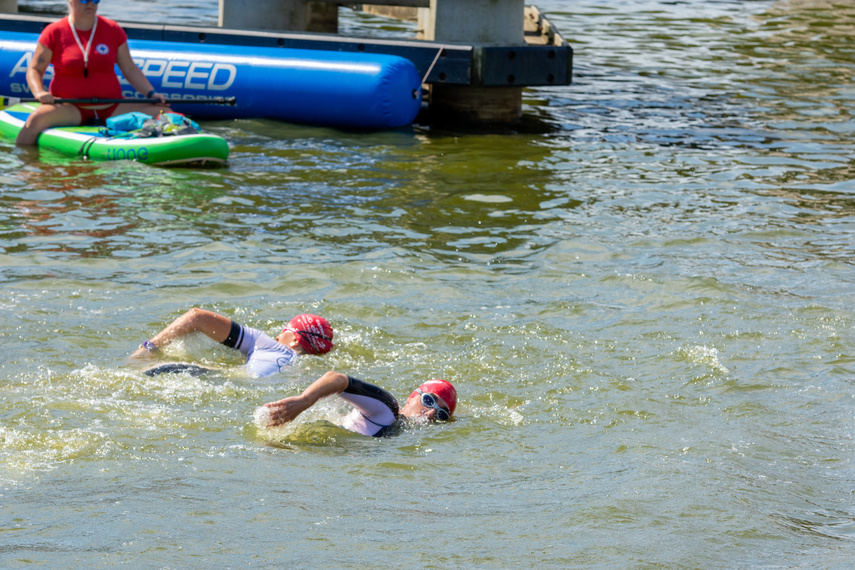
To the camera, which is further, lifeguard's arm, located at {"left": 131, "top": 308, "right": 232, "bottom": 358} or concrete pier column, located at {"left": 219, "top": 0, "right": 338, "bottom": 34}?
concrete pier column, located at {"left": 219, "top": 0, "right": 338, "bottom": 34}

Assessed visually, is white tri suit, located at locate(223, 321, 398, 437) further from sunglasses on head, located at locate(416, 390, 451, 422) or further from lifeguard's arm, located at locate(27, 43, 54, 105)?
lifeguard's arm, located at locate(27, 43, 54, 105)

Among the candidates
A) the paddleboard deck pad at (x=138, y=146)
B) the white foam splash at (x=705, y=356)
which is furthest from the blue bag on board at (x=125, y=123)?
the white foam splash at (x=705, y=356)

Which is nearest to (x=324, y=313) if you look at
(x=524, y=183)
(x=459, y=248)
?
(x=459, y=248)

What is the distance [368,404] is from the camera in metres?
5.81

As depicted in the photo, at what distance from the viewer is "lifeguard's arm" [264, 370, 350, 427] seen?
5469 millimetres

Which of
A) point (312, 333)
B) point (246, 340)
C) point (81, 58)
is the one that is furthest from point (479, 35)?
point (246, 340)

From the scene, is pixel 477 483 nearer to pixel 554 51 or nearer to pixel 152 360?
pixel 152 360

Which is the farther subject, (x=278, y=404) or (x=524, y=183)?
(x=524, y=183)

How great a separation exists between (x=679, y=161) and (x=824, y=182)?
71.1 inches

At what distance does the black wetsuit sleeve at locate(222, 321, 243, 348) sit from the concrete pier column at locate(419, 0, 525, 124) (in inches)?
335

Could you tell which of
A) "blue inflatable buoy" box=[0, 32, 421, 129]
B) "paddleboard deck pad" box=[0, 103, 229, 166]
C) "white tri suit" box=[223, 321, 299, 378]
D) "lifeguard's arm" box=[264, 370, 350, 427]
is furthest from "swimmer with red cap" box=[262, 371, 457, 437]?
"blue inflatable buoy" box=[0, 32, 421, 129]

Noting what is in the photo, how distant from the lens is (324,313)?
7840 mm

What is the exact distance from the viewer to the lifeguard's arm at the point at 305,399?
215 inches

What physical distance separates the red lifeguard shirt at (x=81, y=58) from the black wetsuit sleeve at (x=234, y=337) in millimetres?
6098
